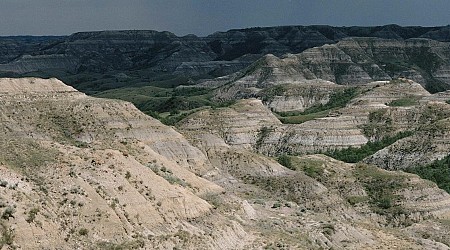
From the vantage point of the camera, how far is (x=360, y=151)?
125562 millimetres

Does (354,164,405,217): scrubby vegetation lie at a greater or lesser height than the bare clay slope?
lesser

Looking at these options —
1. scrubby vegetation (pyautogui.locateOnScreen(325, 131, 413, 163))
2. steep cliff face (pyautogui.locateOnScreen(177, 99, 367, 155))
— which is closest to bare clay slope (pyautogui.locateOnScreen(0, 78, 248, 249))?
steep cliff face (pyautogui.locateOnScreen(177, 99, 367, 155))

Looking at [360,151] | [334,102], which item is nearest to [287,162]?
[360,151]

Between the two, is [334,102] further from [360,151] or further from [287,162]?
[287,162]

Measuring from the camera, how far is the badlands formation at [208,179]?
41812 mm

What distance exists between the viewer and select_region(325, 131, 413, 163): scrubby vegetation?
120 meters

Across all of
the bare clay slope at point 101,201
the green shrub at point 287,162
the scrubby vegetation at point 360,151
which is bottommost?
the scrubby vegetation at point 360,151

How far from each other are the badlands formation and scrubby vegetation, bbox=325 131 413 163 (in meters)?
2.50

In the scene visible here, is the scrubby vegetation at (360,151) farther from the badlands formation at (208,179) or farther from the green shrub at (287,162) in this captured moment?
the green shrub at (287,162)

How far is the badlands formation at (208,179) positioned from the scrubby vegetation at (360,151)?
2501 millimetres

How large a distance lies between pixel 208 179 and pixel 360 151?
2084 inches

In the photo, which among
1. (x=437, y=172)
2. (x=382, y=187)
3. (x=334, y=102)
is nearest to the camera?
(x=382, y=187)

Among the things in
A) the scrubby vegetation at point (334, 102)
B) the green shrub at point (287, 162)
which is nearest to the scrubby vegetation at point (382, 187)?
the green shrub at point (287, 162)

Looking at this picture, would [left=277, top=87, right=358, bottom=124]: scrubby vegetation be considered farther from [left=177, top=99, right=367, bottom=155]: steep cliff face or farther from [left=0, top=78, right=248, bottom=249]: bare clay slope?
[left=0, top=78, right=248, bottom=249]: bare clay slope
